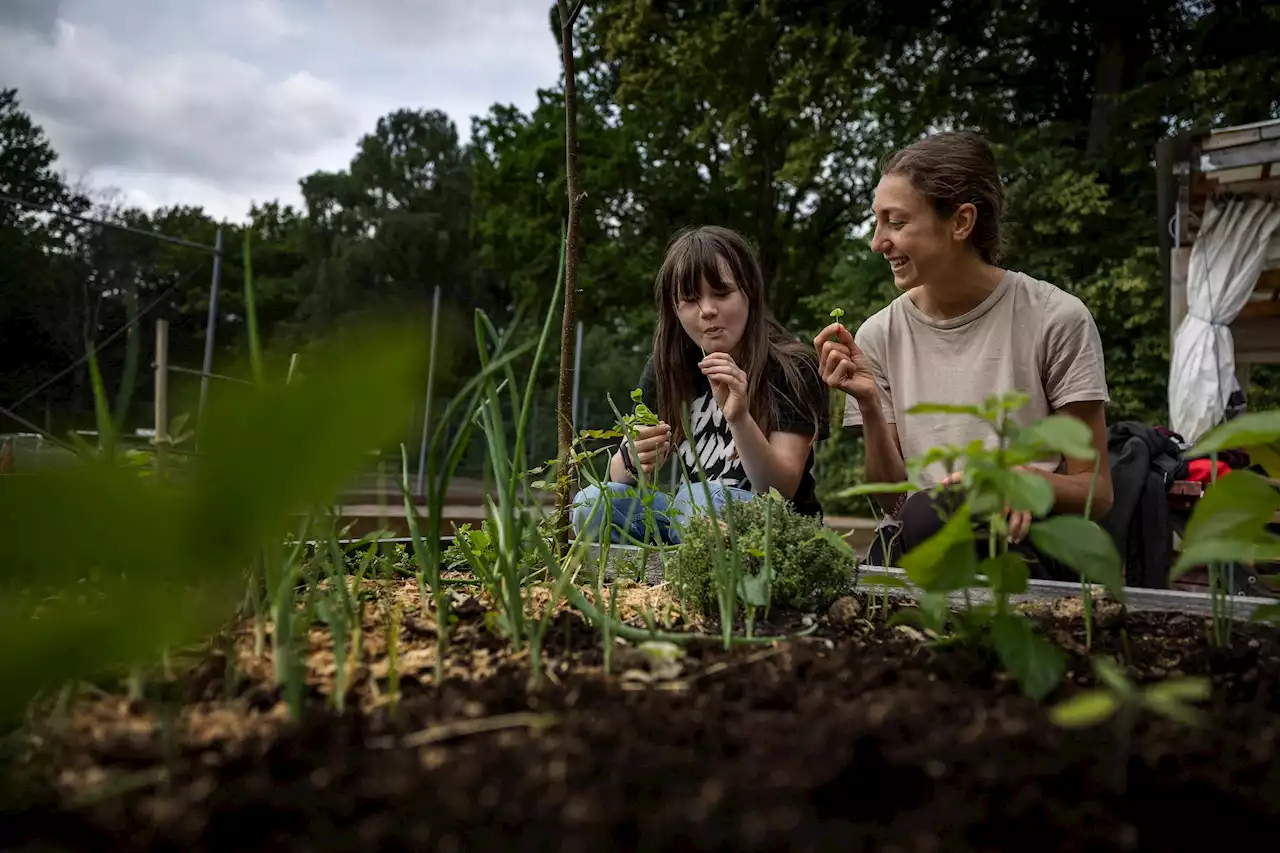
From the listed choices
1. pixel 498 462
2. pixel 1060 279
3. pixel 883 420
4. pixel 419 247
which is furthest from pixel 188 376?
pixel 419 247

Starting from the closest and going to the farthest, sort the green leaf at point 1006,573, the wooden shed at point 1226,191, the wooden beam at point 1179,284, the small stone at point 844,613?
the green leaf at point 1006,573
the small stone at point 844,613
the wooden shed at point 1226,191
the wooden beam at point 1179,284

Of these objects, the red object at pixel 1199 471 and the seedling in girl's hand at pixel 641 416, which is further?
the red object at pixel 1199 471

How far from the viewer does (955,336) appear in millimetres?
1810

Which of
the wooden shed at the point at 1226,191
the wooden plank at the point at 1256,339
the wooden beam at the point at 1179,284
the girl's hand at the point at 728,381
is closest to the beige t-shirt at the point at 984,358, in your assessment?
the girl's hand at the point at 728,381

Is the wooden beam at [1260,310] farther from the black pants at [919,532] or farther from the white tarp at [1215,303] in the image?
the black pants at [919,532]

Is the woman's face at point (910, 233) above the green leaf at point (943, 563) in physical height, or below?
above

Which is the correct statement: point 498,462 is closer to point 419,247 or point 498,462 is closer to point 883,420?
point 883,420

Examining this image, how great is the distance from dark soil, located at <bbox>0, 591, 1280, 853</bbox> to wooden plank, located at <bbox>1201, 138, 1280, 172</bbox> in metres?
4.77

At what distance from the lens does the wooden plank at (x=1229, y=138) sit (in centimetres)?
423

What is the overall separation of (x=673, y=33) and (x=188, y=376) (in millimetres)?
11204

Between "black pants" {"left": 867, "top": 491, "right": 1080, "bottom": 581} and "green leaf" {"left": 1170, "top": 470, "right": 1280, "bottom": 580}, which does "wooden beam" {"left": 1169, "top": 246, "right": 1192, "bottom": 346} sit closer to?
"black pants" {"left": 867, "top": 491, "right": 1080, "bottom": 581}

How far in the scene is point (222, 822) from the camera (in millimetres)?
401

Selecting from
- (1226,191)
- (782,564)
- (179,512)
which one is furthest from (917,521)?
(1226,191)

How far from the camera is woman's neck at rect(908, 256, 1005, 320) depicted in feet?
5.78
